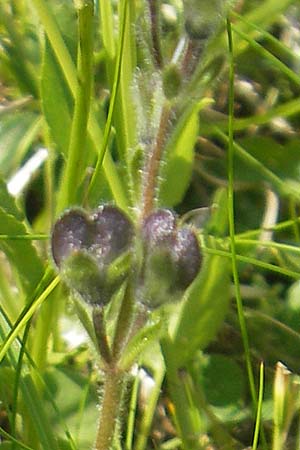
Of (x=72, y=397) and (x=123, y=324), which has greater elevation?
(x=123, y=324)

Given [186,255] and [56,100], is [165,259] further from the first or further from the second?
[56,100]

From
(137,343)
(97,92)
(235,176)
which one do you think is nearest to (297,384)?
(137,343)

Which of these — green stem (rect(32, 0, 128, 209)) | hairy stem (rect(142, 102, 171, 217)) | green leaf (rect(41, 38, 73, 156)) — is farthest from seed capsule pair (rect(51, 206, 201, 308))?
green leaf (rect(41, 38, 73, 156))

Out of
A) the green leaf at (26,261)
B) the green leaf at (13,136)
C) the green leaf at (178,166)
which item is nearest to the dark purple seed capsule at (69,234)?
the green leaf at (26,261)

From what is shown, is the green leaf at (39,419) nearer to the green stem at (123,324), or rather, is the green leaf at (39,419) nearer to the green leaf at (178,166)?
the green stem at (123,324)

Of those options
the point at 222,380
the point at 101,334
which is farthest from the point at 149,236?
the point at 222,380

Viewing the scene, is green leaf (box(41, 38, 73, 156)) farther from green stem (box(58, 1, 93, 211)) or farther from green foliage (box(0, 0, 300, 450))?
green stem (box(58, 1, 93, 211))

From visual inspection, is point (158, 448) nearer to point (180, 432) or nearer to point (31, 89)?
point (180, 432)
